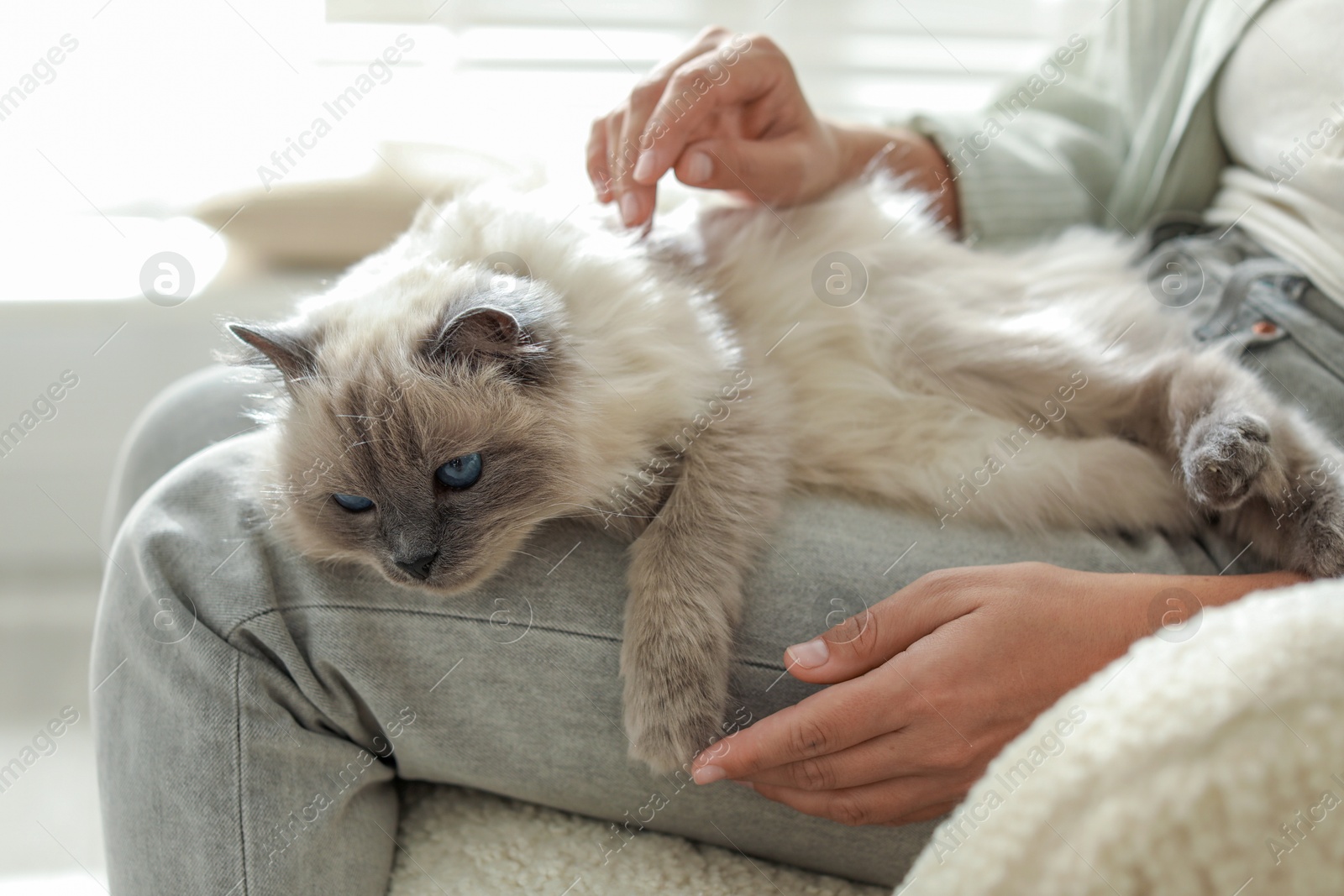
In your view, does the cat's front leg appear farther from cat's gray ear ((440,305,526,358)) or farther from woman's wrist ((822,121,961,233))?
woman's wrist ((822,121,961,233))

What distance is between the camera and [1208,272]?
134 centimetres

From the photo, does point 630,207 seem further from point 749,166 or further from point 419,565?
point 419,565

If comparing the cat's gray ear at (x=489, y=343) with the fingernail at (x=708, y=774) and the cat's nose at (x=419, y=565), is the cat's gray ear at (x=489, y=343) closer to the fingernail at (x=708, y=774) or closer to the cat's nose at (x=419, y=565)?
the cat's nose at (x=419, y=565)

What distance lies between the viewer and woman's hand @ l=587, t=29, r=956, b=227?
1.21 metres

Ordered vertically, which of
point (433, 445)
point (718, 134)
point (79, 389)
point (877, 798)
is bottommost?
point (79, 389)

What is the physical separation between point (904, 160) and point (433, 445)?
106 centimetres

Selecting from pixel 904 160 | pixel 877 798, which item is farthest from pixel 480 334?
pixel 904 160

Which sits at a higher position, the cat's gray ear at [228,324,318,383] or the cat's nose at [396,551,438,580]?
the cat's gray ear at [228,324,318,383]

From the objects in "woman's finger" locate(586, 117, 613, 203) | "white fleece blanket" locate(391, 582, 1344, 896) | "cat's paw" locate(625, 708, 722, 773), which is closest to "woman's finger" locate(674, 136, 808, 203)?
"woman's finger" locate(586, 117, 613, 203)

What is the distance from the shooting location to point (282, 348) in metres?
1.04

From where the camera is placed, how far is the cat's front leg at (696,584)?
0.92 m

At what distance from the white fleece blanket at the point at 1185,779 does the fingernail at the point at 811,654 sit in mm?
228

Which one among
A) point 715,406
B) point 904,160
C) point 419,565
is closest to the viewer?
point 419,565

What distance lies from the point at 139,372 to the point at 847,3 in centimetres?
220
